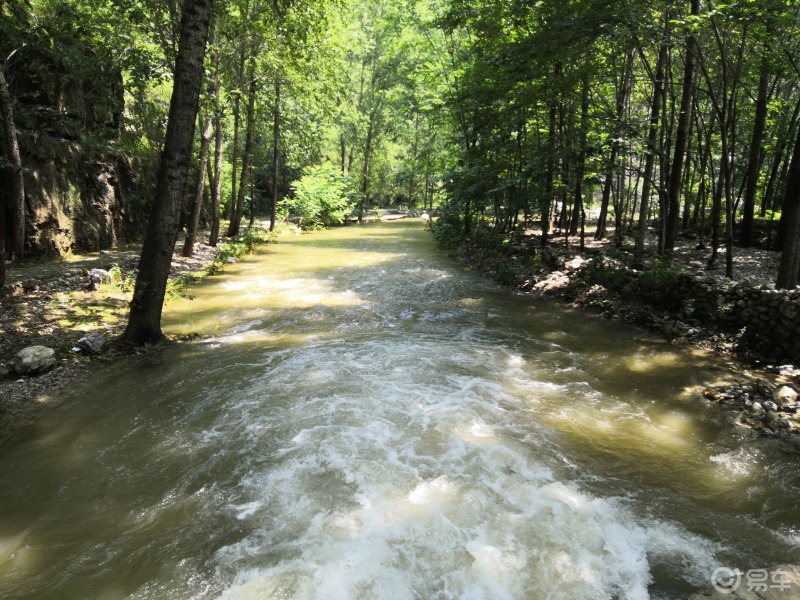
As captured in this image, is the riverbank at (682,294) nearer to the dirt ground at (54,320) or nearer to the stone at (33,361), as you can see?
the dirt ground at (54,320)

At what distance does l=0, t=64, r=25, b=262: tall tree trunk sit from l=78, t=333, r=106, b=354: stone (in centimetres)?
388

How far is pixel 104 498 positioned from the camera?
3625 millimetres

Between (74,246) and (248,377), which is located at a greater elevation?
(74,246)

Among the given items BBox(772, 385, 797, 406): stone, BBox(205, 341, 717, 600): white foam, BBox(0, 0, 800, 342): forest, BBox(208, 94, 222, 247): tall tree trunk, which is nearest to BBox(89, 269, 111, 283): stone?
BBox(0, 0, 800, 342): forest

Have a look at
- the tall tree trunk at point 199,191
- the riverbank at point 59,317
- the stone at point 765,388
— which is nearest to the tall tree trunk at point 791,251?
the stone at point 765,388

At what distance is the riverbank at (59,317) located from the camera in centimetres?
513

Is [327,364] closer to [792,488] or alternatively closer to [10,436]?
[10,436]

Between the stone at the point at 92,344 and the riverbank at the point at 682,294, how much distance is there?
7.82 meters

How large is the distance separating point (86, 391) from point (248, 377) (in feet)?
5.87

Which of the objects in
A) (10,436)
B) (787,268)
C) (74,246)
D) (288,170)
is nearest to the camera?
(10,436)

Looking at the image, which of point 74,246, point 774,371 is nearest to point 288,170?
point 74,246

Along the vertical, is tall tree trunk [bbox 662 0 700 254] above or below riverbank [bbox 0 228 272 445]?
above

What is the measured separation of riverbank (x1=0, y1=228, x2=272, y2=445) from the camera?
5129 mm

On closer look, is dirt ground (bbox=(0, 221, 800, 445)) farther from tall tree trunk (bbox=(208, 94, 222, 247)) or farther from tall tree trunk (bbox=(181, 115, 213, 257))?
tall tree trunk (bbox=(208, 94, 222, 247))
